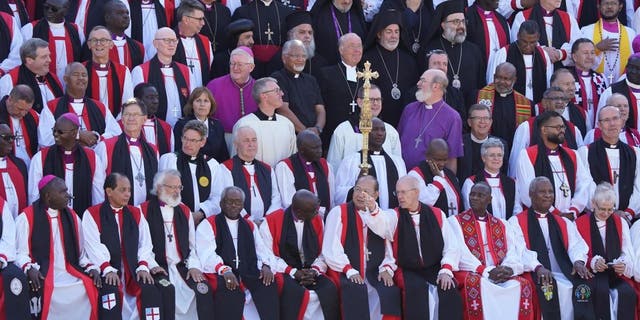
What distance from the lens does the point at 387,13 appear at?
15484 millimetres

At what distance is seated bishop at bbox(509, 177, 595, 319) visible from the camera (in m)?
13.4

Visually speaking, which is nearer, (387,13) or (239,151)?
(239,151)

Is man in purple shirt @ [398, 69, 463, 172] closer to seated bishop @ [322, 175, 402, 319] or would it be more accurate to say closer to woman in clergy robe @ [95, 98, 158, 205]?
seated bishop @ [322, 175, 402, 319]

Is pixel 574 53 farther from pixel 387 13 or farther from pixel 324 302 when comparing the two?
pixel 324 302

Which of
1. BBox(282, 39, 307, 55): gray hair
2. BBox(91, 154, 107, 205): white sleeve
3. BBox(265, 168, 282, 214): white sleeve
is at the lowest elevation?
BBox(265, 168, 282, 214): white sleeve

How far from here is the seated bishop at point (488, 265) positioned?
1325 cm

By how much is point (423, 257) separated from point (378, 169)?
1.13 meters

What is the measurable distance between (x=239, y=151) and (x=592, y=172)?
144 inches

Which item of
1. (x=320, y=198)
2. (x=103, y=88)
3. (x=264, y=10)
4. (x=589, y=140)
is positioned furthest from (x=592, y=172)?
(x=103, y=88)

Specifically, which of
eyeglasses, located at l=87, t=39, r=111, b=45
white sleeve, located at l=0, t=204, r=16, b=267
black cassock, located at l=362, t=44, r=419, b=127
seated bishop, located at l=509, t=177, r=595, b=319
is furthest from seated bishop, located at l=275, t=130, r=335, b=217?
white sleeve, located at l=0, t=204, r=16, b=267

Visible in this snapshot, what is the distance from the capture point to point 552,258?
13.8m

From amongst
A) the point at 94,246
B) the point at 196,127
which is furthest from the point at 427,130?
the point at 94,246

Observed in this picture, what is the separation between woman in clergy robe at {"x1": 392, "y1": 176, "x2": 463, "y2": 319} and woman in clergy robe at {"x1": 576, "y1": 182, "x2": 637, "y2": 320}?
4.38 ft

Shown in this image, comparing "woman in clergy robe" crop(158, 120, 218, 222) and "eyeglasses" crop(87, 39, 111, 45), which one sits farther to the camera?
"eyeglasses" crop(87, 39, 111, 45)
